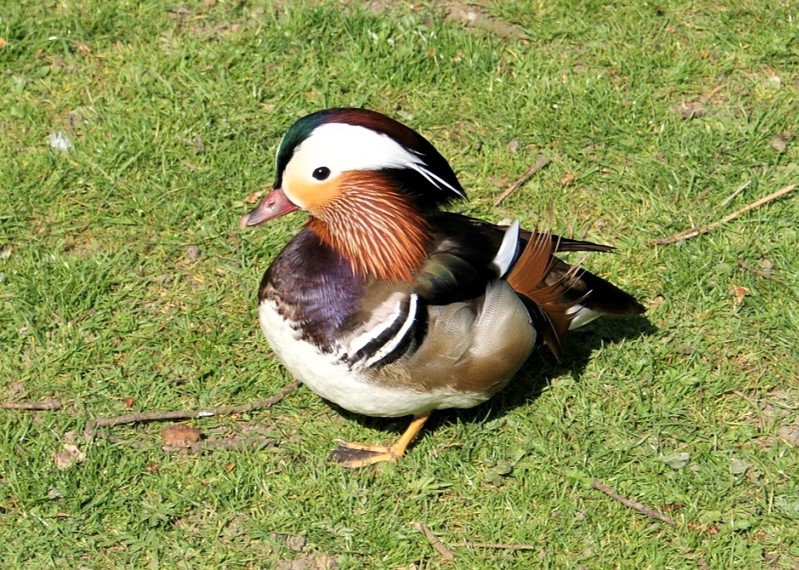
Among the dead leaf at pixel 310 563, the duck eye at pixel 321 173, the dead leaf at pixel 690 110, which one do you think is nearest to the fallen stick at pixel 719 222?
the dead leaf at pixel 690 110

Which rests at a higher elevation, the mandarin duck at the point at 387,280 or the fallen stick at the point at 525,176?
the mandarin duck at the point at 387,280

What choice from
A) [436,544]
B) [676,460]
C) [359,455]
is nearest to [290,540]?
[359,455]

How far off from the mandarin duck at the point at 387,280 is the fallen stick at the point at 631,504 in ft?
1.66

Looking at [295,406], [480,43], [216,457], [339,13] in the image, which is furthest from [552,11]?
[216,457]

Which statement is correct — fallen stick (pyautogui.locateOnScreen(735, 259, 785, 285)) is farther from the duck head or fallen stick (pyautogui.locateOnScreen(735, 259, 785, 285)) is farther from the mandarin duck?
the duck head

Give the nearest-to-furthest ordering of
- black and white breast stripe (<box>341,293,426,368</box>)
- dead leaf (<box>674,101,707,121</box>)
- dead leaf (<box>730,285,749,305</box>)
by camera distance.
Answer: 1. black and white breast stripe (<box>341,293,426,368</box>)
2. dead leaf (<box>730,285,749,305</box>)
3. dead leaf (<box>674,101,707,121</box>)

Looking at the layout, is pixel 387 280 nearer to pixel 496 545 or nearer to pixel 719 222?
pixel 496 545

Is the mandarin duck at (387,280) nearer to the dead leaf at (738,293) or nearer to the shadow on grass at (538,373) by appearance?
the shadow on grass at (538,373)

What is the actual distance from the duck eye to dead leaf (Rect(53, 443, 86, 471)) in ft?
4.27

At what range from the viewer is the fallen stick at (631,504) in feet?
11.2

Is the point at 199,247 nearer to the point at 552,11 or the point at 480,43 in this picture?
the point at 480,43

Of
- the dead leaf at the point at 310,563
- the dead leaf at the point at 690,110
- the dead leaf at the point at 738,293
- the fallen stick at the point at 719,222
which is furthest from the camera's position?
the dead leaf at the point at 690,110

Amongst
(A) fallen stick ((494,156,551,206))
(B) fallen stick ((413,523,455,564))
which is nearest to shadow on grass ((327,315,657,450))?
(B) fallen stick ((413,523,455,564))

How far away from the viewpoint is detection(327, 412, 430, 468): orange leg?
3.54 m
